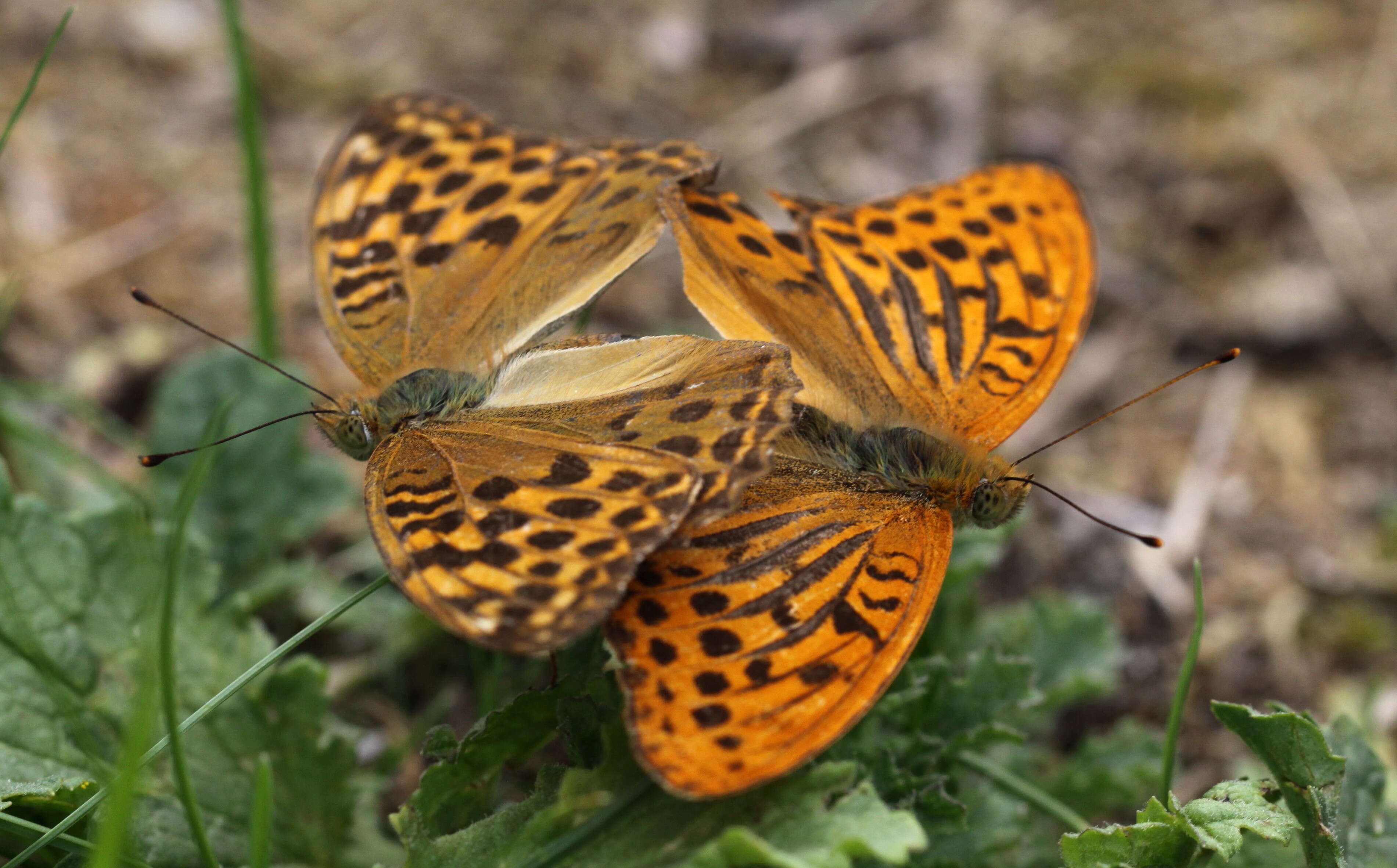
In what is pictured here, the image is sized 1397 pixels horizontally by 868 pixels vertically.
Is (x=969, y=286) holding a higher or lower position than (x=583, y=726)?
higher

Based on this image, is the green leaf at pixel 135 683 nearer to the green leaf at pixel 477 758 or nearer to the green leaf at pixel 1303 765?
the green leaf at pixel 477 758

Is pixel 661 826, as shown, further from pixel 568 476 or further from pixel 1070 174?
pixel 1070 174

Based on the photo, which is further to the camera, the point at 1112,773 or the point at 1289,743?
the point at 1112,773

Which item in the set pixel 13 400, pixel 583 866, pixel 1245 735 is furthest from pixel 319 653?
pixel 1245 735

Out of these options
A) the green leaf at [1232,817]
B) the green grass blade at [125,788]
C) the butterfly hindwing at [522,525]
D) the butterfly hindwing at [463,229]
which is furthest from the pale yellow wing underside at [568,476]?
the green leaf at [1232,817]

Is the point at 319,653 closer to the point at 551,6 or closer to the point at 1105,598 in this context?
the point at 1105,598

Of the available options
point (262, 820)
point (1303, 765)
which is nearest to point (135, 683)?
point (262, 820)
